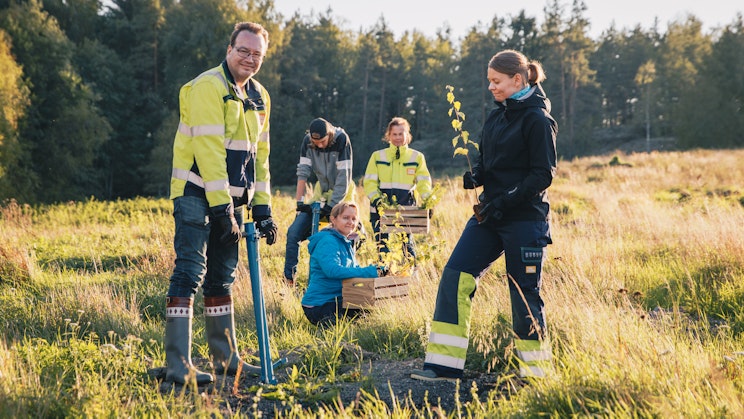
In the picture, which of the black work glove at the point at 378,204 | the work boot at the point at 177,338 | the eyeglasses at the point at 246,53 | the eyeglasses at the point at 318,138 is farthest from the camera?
the eyeglasses at the point at 318,138

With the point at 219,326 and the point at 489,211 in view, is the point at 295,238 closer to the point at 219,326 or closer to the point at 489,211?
the point at 219,326

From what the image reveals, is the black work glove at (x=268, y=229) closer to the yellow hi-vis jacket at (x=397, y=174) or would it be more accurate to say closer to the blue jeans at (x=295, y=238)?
the blue jeans at (x=295, y=238)

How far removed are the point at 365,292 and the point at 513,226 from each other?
6.67ft

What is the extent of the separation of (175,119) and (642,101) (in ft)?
139

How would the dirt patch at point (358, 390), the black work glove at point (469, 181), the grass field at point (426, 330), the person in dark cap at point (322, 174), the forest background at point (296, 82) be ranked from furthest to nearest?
1. the forest background at point (296, 82)
2. the person in dark cap at point (322, 174)
3. the black work glove at point (469, 181)
4. the dirt patch at point (358, 390)
5. the grass field at point (426, 330)

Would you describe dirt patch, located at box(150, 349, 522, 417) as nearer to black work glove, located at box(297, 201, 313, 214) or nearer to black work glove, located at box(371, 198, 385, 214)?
black work glove, located at box(371, 198, 385, 214)

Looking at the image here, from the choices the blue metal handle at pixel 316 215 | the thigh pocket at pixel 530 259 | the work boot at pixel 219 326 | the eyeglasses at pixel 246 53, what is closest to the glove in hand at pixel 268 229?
the work boot at pixel 219 326

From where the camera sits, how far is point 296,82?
1929 inches

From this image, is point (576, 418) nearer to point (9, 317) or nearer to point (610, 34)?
point (9, 317)

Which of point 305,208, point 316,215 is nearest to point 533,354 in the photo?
point 316,215

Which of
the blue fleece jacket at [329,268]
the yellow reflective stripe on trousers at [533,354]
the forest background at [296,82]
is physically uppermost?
the forest background at [296,82]

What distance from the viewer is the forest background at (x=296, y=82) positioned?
3133 centimetres

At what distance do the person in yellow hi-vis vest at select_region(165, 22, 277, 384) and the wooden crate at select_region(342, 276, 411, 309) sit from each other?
60.6 inches

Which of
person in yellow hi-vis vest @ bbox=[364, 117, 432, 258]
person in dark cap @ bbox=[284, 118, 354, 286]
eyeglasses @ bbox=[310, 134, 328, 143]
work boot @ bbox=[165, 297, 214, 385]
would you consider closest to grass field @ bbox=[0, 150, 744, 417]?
work boot @ bbox=[165, 297, 214, 385]
